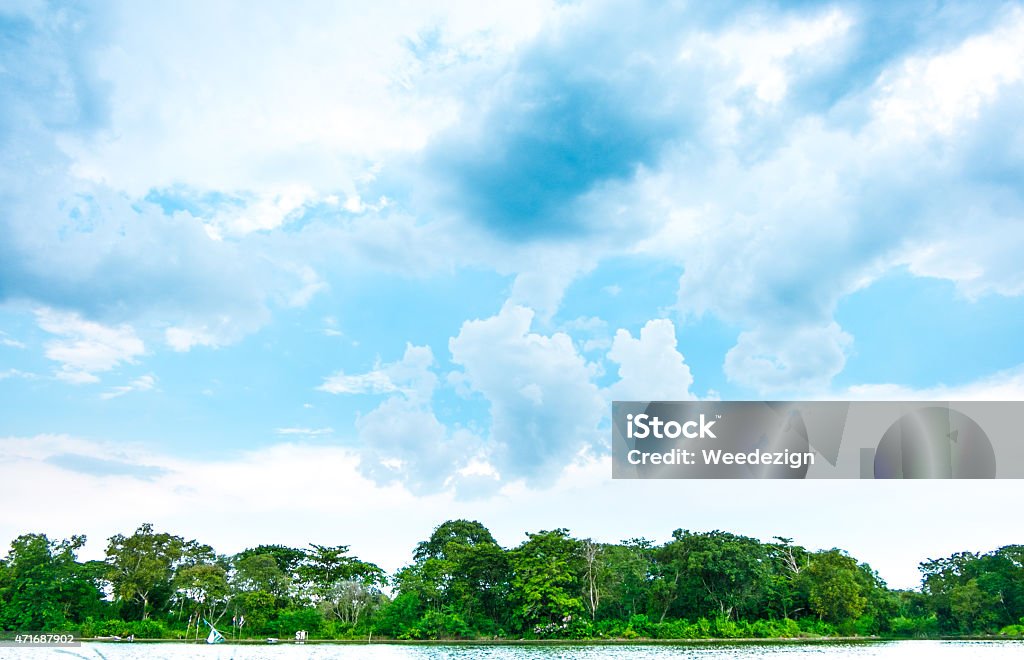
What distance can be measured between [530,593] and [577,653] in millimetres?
9139

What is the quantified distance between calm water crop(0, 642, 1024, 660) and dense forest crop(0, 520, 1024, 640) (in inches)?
221

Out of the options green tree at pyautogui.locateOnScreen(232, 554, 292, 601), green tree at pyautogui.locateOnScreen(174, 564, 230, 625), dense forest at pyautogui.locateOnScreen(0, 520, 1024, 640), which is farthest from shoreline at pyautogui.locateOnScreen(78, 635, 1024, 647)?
green tree at pyautogui.locateOnScreen(232, 554, 292, 601)

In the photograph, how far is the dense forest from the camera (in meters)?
41.5

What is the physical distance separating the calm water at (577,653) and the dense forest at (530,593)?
18.4 ft

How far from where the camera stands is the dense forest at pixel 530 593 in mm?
41500

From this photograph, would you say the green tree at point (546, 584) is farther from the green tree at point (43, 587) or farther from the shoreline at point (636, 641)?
the green tree at point (43, 587)

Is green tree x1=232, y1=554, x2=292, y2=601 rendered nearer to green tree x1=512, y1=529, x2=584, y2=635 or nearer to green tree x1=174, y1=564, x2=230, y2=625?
green tree x1=174, y1=564, x2=230, y2=625

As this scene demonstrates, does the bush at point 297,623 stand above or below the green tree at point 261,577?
below

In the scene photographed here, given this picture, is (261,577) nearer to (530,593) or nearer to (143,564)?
(143,564)

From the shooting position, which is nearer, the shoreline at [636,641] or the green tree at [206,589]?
the shoreline at [636,641]

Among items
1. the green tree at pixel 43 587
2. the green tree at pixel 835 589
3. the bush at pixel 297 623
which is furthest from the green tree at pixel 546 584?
the green tree at pixel 43 587

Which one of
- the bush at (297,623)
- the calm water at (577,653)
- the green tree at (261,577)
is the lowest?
the bush at (297,623)

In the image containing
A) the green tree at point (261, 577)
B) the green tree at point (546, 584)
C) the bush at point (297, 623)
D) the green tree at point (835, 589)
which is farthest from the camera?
the green tree at point (261, 577)

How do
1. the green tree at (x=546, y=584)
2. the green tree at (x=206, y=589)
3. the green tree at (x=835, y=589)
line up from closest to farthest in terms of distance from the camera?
the green tree at (x=546, y=584) < the green tree at (x=835, y=589) < the green tree at (x=206, y=589)
